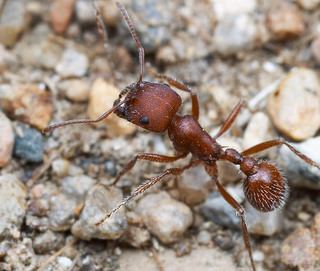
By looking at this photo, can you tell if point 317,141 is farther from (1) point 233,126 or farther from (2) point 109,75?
(2) point 109,75

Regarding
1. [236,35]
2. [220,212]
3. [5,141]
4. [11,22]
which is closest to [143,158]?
[220,212]

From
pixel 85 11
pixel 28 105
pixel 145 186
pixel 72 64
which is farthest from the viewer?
pixel 85 11

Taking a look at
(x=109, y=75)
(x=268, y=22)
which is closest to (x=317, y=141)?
(x=268, y=22)

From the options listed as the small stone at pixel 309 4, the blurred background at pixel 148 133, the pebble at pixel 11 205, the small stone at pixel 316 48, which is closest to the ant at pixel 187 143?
the blurred background at pixel 148 133

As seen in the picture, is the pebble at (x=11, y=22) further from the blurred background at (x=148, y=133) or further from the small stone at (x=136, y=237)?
the small stone at (x=136, y=237)

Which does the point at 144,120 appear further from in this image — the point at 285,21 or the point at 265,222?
the point at 285,21

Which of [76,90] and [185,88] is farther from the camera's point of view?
[76,90]

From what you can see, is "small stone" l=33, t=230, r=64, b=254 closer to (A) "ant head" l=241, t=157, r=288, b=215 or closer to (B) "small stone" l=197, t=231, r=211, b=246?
(B) "small stone" l=197, t=231, r=211, b=246
